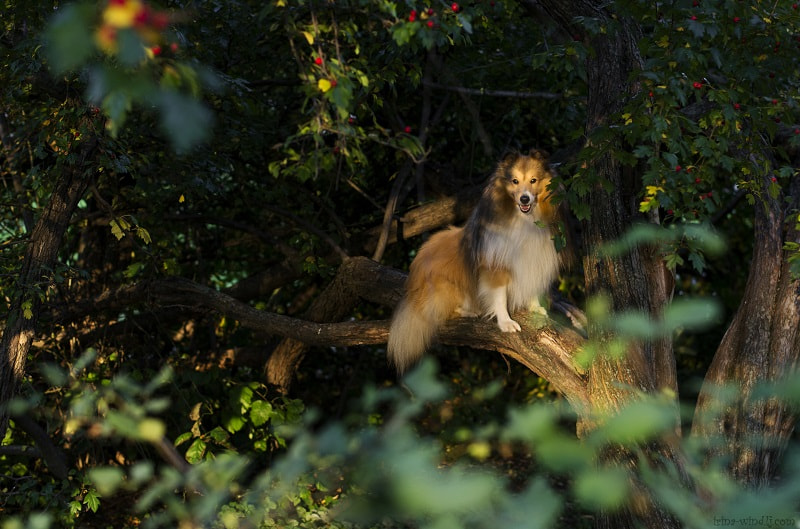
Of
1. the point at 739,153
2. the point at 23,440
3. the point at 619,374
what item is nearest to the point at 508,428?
the point at 619,374

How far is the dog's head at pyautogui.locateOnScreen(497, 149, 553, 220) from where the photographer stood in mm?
4418

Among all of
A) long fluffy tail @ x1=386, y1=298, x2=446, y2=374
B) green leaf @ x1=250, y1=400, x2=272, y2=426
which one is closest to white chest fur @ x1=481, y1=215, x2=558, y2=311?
long fluffy tail @ x1=386, y1=298, x2=446, y2=374

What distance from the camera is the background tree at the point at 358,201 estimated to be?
285 cm

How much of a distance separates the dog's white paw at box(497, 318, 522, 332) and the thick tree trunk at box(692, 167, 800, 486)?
1.00 m

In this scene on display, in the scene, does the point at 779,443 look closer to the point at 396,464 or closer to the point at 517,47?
the point at 517,47

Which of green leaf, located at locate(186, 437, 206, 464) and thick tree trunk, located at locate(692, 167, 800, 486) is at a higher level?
thick tree trunk, located at locate(692, 167, 800, 486)

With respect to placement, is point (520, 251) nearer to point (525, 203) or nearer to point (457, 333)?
point (525, 203)

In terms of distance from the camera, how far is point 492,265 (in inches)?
183

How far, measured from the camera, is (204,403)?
5617 millimetres

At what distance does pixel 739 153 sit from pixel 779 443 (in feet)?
4.91

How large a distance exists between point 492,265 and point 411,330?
0.62 m

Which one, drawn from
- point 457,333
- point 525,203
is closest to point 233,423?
point 457,333

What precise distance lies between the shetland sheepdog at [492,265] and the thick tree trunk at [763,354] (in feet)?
3.40

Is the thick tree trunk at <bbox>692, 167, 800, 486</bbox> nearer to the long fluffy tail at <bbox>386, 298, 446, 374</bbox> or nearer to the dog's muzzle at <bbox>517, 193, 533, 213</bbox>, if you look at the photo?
the dog's muzzle at <bbox>517, 193, 533, 213</bbox>
